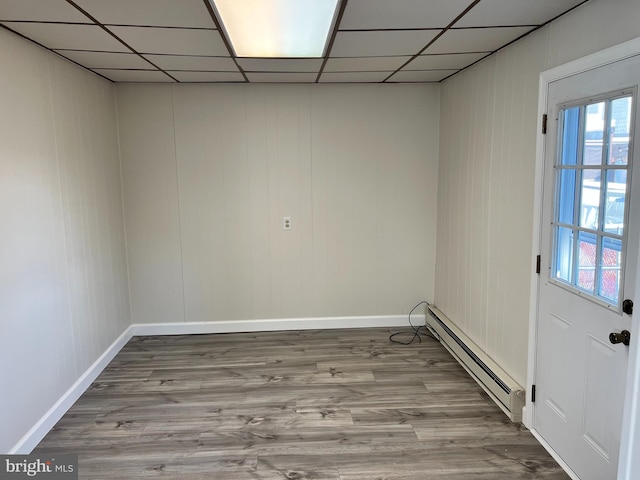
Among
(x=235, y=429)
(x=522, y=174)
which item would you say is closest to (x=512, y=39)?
(x=522, y=174)

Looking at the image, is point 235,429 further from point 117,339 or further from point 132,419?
point 117,339

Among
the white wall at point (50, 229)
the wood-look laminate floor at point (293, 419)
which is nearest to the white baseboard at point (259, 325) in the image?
the wood-look laminate floor at point (293, 419)

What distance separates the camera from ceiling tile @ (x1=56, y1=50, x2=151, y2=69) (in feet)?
10.0

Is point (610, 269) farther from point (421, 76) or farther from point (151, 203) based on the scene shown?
point (151, 203)

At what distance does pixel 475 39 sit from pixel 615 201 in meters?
1.36

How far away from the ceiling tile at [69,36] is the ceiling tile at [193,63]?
0.33 m

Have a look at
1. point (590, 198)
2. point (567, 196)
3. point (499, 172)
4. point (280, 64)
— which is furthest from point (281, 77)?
point (590, 198)

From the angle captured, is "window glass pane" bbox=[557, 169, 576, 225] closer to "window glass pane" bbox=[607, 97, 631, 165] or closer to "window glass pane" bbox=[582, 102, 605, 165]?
"window glass pane" bbox=[582, 102, 605, 165]

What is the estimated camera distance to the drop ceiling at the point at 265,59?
87.4 inches

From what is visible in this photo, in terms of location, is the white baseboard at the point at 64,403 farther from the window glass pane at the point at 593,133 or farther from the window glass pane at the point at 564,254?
the window glass pane at the point at 593,133

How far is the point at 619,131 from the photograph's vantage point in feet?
6.72

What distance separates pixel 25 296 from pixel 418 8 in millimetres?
2688

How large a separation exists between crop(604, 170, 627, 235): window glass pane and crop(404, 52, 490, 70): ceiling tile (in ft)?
4.98

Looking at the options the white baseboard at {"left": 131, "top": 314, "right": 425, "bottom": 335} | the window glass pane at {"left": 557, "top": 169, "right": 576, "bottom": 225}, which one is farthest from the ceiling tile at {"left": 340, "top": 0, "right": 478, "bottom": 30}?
the white baseboard at {"left": 131, "top": 314, "right": 425, "bottom": 335}
